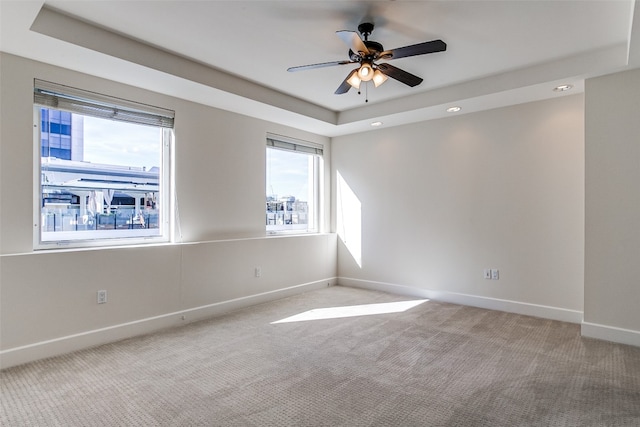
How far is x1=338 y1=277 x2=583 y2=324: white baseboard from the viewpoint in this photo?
12.4 ft

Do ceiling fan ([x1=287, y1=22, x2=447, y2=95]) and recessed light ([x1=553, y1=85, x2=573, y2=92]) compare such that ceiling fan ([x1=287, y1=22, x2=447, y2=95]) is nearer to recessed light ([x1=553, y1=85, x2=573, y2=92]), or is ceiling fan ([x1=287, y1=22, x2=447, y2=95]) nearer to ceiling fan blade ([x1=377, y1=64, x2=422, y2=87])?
ceiling fan blade ([x1=377, y1=64, x2=422, y2=87])

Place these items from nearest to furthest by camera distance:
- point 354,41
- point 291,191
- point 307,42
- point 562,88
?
point 354,41 < point 307,42 < point 562,88 < point 291,191

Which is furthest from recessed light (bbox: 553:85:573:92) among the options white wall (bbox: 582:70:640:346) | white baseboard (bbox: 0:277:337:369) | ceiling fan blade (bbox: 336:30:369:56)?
white baseboard (bbox: 0:277:337:369)

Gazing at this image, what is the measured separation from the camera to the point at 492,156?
4250 millimetres

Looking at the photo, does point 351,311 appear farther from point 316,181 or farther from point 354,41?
point 354,41

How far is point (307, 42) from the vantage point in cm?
298

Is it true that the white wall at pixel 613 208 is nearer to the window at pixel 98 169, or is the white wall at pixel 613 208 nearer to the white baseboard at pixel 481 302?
the white baseboard at pixel 481 302

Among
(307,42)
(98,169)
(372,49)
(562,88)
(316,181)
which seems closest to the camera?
(372,49)

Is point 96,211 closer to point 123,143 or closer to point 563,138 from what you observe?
point 123,143

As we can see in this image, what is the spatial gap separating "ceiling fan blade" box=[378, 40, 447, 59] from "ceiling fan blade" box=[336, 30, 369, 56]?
144mm

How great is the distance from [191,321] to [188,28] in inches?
112

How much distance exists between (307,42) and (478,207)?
2851mm

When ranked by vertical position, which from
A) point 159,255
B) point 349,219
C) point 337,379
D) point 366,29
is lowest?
point 337,379

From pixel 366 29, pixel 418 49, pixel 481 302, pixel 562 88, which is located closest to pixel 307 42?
pixel 366 29
